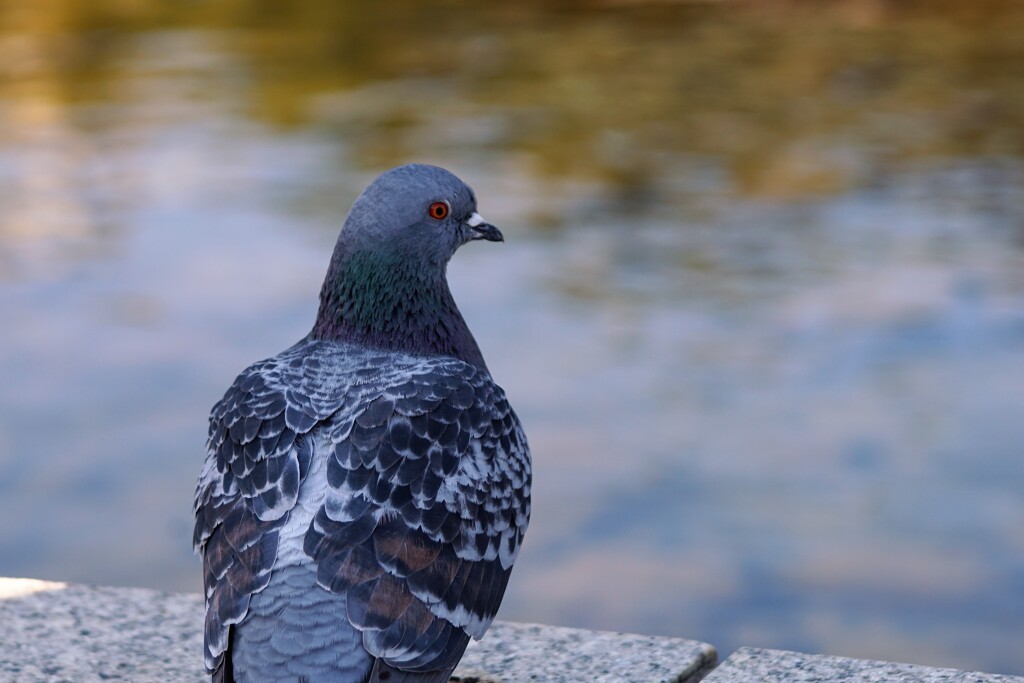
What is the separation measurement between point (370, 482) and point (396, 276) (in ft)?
3.15

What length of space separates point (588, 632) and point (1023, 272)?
8.48 metres

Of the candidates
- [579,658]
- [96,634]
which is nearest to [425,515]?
[579,658]

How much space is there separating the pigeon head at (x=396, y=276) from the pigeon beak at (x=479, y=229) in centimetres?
18

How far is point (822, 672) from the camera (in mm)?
4309

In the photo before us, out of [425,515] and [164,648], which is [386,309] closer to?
[425,515]

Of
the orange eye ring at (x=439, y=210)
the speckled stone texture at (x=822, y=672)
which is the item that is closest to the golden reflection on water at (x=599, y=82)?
the orange eye ring at (x=439, y=210)

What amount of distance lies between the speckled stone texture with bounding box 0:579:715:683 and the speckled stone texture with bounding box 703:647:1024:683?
16 centimetres

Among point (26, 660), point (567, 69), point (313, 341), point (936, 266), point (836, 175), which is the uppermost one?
point (567, 69)

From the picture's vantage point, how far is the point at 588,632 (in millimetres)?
4695

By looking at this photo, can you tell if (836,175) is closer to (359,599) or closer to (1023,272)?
(1023,272)

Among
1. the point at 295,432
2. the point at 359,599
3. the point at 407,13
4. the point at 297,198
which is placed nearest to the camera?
the point at 359,599

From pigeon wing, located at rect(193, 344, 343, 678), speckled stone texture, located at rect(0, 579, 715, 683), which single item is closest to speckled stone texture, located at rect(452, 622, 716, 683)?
speckled stone texture, located at rect(0, 579, 715, 683)

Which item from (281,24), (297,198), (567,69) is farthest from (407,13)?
(297,198)

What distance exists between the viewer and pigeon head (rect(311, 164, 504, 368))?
4434 mm
